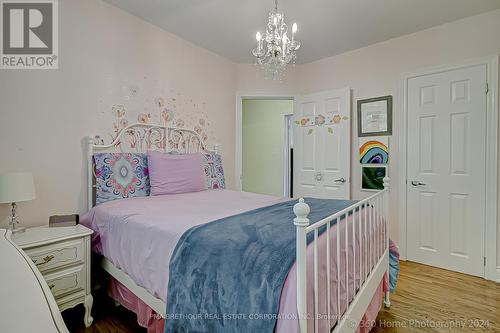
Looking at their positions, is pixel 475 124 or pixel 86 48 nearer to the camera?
pixel 86 48

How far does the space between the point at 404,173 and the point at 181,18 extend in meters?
2.90

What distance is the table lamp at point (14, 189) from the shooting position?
5.19ft

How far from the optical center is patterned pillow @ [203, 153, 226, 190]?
9.62 ft

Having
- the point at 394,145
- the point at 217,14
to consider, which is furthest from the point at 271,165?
the point at 217,14

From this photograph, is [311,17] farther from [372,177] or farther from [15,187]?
[15,187]

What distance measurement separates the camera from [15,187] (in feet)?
5.28

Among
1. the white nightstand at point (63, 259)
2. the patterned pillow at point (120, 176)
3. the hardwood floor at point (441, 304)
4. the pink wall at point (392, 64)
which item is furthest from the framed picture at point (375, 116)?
the white nightstand at point (63, 259)

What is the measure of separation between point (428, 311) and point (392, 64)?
2521 millimetres

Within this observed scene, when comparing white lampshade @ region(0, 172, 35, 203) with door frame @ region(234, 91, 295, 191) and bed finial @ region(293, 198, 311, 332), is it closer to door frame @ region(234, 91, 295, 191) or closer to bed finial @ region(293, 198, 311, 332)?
bed finial @ region(293, 198, 311, 332)

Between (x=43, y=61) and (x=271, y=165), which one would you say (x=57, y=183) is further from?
(x=271, y=165)

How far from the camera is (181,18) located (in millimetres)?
2578
